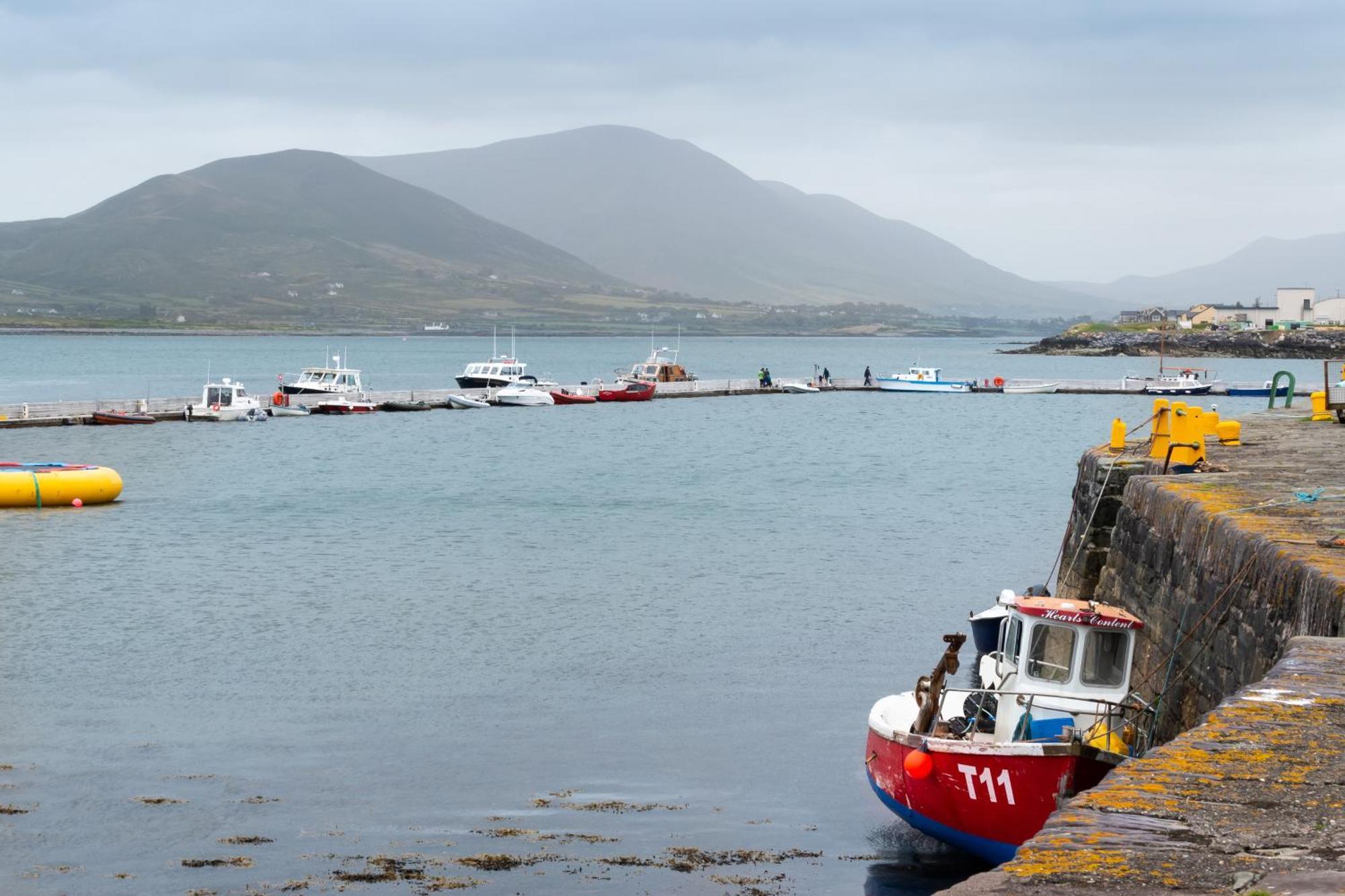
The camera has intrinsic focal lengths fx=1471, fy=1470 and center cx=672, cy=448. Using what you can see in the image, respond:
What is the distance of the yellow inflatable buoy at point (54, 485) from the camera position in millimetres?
46781

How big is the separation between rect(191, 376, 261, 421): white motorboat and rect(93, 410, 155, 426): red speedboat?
340 cm

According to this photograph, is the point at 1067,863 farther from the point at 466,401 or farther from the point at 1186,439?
the point at 466,401

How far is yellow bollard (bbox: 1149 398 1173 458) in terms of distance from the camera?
25.1 m

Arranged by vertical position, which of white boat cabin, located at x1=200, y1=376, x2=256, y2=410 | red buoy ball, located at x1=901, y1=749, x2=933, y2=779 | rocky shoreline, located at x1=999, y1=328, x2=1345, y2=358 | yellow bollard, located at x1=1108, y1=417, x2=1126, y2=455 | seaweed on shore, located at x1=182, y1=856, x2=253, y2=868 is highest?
rocky shoreline, located at x1=999, y1=328, x2=1345, y2=358

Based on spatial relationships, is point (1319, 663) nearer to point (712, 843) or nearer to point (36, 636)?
point (712, 843)

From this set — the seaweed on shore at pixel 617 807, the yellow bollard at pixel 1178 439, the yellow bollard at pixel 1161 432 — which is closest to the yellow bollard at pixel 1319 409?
the yellow bollard at pixel 1161 432

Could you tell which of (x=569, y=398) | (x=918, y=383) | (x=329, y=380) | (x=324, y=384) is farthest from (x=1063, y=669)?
(x=918, y=383)

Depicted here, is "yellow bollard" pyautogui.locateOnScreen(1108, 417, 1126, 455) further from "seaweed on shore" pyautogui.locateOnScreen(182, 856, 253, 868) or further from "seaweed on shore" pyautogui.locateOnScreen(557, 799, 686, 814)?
"seaweed on shore" pyautogui.locateOnScreen(182, 856, 253, 868)

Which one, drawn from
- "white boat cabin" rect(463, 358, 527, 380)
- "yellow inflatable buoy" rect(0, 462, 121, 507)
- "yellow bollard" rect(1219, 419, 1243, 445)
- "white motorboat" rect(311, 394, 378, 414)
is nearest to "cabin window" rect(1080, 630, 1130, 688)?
"yellow bollard" rect(1219, 419, 1243, 445)

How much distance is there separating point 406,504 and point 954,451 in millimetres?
36633

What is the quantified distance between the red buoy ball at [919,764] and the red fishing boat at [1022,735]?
10 mm

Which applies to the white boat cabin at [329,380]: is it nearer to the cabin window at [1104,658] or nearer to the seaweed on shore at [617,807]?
the seaweed on shore at [617,807]

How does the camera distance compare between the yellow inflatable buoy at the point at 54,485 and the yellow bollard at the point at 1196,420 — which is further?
the yellow inflatable buoy at the point at 54,485

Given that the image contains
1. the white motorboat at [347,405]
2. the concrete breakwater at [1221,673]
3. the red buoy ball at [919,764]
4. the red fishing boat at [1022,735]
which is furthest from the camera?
the white motorboat at [347,405]
